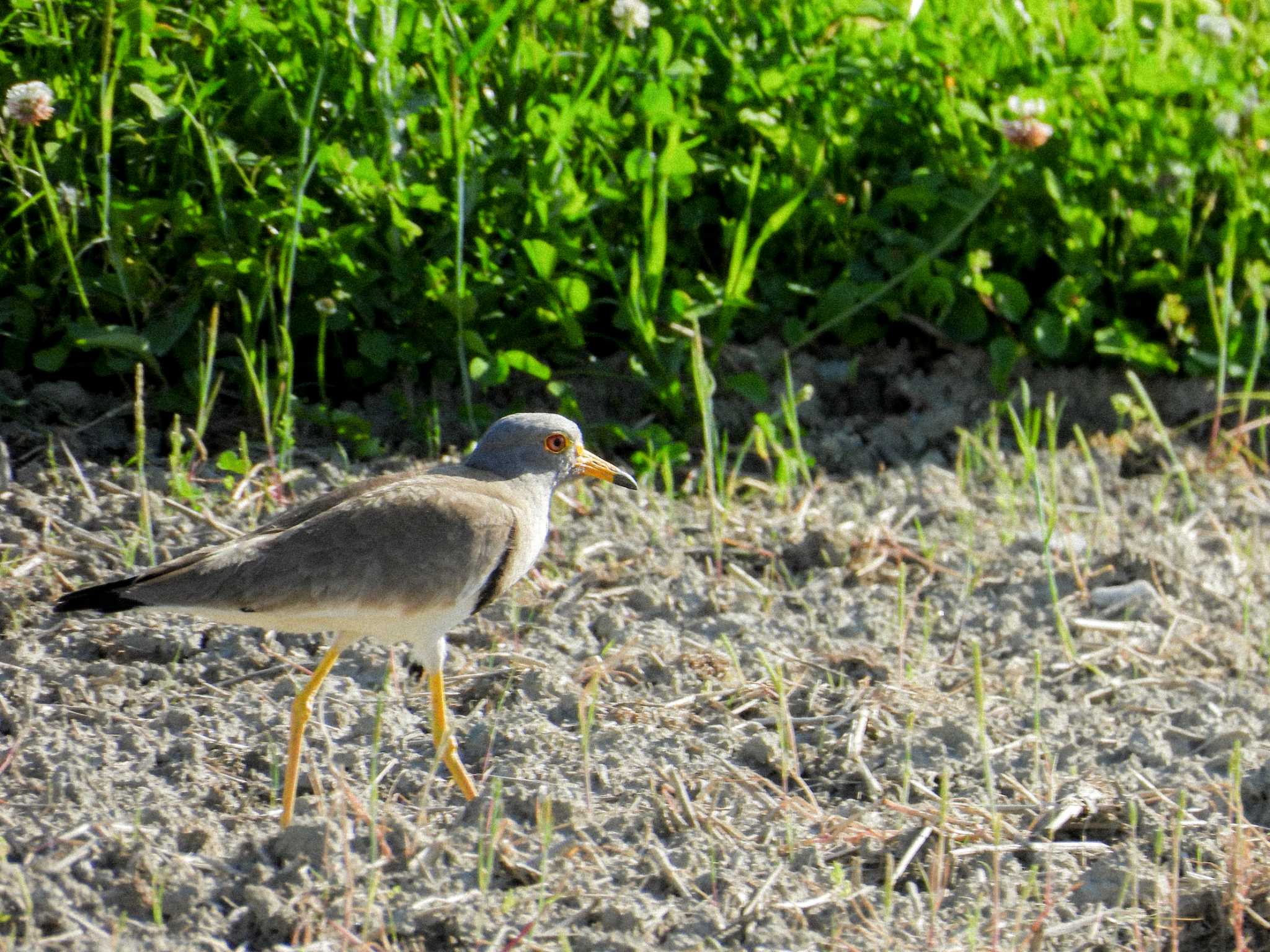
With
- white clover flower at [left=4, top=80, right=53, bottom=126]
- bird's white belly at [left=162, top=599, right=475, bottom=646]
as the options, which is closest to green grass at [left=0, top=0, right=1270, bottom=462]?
white clover flower at [left=4, top=80, right=53, bottom=126]

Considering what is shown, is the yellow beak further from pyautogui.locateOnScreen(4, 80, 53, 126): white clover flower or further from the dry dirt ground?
pyautogui.locateOnScreen(4, 80, 53, 126): white clover flower

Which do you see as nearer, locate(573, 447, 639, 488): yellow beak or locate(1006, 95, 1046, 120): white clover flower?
locate(573, 447, 639, 488): yellow beak

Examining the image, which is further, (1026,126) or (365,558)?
(1026,126)

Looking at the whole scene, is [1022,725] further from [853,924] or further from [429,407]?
[429,407]

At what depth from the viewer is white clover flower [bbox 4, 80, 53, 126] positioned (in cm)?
425

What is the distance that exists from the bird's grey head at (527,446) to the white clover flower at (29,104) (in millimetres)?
1520

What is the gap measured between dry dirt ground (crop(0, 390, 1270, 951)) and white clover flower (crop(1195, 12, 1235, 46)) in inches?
67.5

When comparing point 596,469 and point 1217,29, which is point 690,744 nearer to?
point 596,469

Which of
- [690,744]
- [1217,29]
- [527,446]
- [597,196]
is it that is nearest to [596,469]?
[527,446]

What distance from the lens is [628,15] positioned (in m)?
4.95

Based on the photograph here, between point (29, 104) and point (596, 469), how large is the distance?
1.82 m

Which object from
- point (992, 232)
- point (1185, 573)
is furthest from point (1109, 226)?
point (1185, 573)

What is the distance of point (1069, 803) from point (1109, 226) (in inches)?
108

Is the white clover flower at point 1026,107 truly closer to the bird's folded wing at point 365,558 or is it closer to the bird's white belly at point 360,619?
the bird's folded wing at point 365,558
